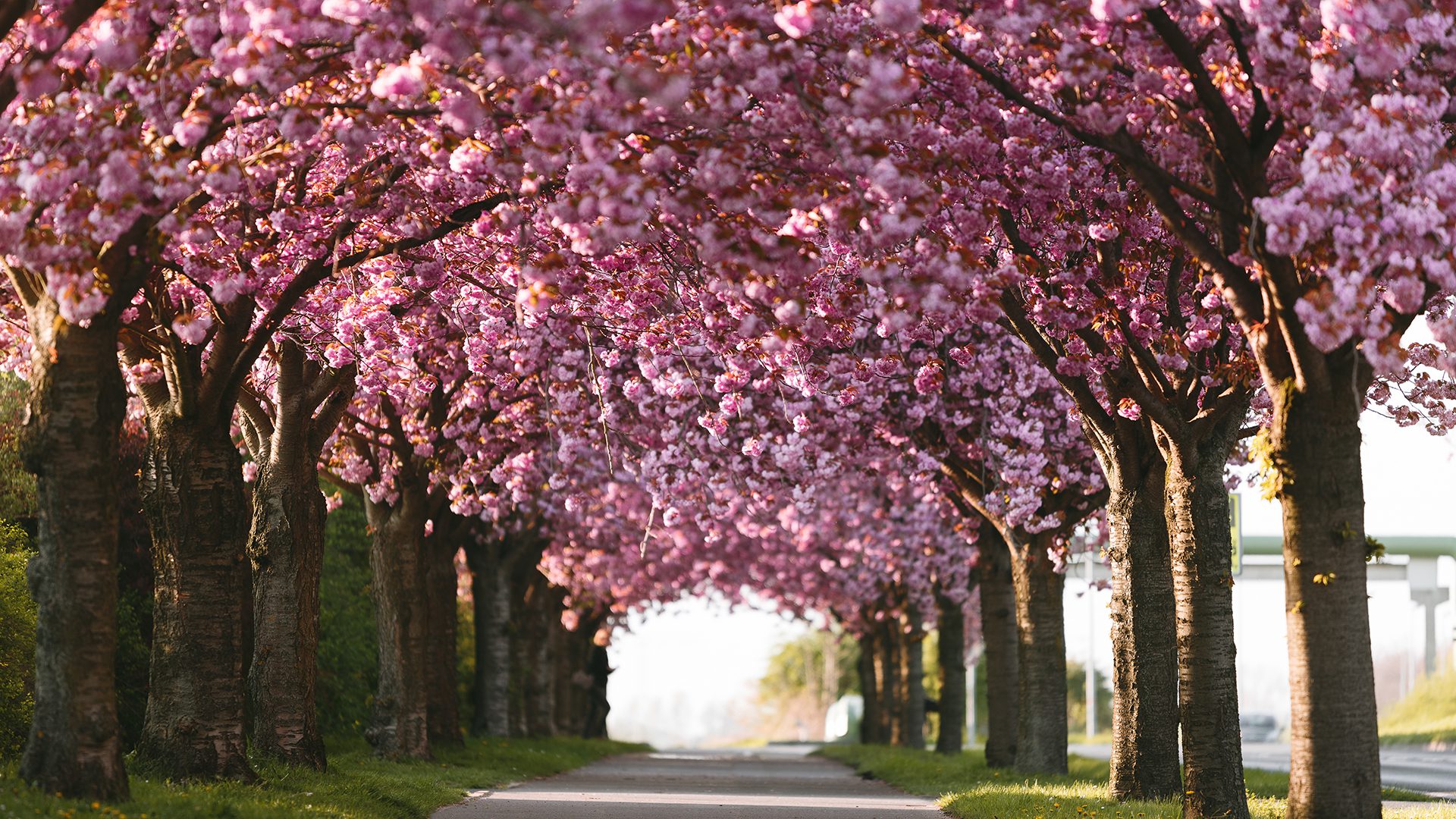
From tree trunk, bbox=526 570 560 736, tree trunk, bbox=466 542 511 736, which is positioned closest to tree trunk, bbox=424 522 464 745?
tree trunk, bbox=466 542 511 736


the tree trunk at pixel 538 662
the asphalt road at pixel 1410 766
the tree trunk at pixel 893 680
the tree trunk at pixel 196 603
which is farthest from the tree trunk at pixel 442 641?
the tree trunk at pixel 893 680

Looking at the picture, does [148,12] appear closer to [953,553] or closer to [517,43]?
[517,43]

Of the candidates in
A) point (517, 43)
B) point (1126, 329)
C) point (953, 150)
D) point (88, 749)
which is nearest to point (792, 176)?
point (953, 150)

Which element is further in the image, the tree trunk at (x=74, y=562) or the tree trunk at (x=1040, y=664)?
the tree trunk at (x=1040, y=664)

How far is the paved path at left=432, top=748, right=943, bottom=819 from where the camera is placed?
Answer: 61.1 feet

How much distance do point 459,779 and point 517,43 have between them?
53.5 feet

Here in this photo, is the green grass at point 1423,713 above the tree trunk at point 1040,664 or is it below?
below

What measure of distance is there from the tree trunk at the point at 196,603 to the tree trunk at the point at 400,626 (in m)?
9.22

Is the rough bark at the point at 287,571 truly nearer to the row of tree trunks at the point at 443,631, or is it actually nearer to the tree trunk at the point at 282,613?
the tree trunk at the point at 282,613

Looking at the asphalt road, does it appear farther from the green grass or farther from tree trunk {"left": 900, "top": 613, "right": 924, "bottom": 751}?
tree trunk {"left": 900, "top": 613, "right": 924, "bottom": 751}

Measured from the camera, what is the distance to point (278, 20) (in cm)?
934

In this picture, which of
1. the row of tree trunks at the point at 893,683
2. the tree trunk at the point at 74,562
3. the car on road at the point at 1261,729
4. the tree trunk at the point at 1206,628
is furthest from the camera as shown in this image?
the car on road at the point at 1261,729

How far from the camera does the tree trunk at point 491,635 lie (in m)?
35.8

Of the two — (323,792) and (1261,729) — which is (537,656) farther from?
(1261,729)
